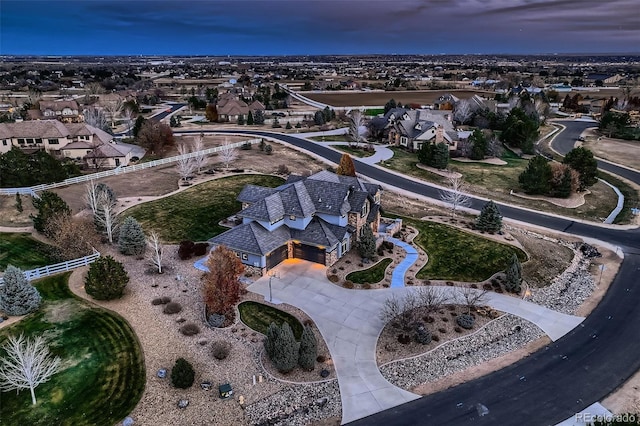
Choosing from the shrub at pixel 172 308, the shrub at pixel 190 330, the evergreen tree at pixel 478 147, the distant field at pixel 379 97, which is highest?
the distant field at pixel 379 97

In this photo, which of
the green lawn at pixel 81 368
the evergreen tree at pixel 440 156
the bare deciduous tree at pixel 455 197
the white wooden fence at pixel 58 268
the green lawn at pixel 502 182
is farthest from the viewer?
the evergreen tree at pixel 440 156

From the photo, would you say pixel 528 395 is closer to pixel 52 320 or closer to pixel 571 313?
pixel 571 313

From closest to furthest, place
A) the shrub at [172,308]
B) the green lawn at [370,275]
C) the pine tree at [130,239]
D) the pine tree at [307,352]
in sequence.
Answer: the pine tree at [307,352], the shrub at [172,308], the green lawn at [370,275], the pine tree at [130,239]

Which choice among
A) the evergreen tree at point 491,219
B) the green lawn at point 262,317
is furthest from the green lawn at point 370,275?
the evergreen tree at point 491,219

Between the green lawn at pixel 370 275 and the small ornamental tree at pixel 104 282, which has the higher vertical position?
the small ornamental tree at pixel 104 282

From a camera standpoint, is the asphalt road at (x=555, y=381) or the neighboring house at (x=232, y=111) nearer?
the asphalt road at (x=555, y=381)

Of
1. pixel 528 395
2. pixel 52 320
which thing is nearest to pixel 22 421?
pixel 52 320

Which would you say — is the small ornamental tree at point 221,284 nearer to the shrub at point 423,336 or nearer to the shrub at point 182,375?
the shrub at point 182,375

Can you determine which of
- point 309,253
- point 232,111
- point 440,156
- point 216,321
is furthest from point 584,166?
point 232,111
